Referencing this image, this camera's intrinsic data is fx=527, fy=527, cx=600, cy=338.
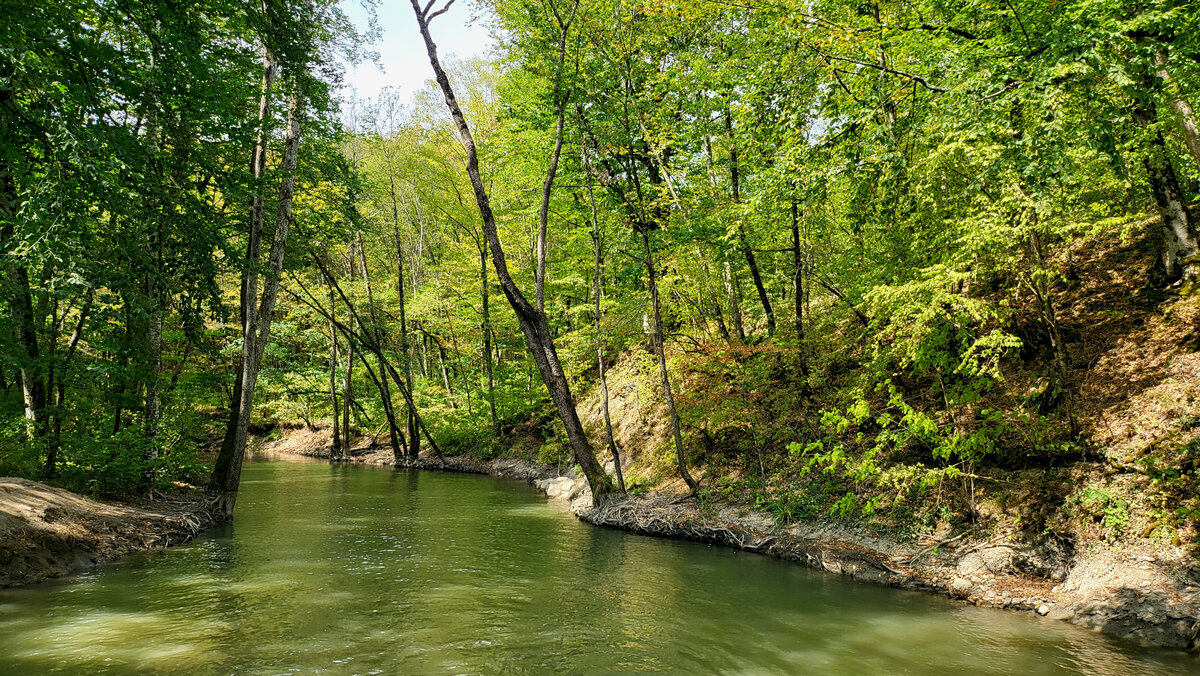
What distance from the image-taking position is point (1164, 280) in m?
7.68

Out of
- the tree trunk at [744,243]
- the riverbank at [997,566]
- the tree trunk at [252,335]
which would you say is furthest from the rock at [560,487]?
the tree trunk at [252,335]

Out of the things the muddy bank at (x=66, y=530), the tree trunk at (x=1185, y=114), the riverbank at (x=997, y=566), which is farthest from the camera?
the muddy bank at (x=66, y=530)

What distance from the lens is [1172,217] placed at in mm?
7246

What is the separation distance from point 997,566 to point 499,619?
616 centimetres

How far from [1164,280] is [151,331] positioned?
16974mm

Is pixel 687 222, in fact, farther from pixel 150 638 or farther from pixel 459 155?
pixel 459 155

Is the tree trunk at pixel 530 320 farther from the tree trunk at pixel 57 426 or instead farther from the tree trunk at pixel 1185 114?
the tree trunk at pixel 1185 114

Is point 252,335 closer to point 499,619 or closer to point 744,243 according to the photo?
point 499,619

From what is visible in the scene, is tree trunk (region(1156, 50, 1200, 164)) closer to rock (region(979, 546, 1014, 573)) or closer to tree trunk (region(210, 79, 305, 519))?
rock (region(979, 546, 1014, 573))

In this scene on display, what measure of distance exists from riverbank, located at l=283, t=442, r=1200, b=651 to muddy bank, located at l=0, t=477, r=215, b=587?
8.12m

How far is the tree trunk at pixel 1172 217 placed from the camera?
6879 mm

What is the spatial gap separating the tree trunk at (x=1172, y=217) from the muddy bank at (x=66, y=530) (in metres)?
14.9

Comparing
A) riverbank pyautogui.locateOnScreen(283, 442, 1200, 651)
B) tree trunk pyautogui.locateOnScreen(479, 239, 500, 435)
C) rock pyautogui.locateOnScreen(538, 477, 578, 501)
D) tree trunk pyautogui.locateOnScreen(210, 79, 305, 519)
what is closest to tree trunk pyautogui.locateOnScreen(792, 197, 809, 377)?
riverbank pyautogui.locateOnScreen(283, 442, 1200, 651)

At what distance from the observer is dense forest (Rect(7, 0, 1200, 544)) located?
561 centimetres
